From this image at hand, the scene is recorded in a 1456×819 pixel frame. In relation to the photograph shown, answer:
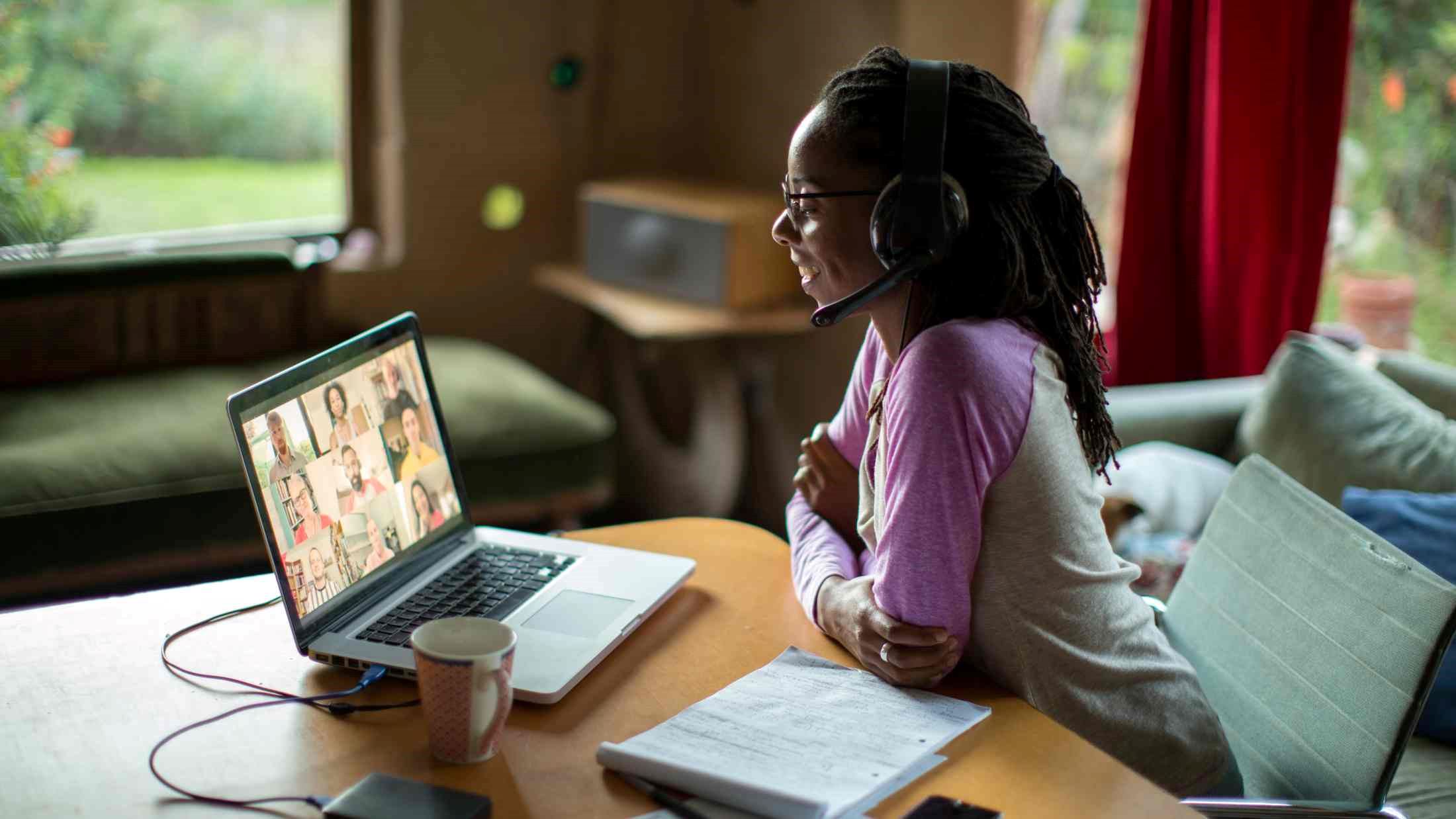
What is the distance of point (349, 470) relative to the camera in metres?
1.26

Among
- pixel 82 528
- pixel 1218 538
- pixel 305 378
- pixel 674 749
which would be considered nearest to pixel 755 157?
pixel 82 528

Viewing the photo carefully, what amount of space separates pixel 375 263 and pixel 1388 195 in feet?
7.84

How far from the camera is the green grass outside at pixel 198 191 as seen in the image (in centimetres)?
304

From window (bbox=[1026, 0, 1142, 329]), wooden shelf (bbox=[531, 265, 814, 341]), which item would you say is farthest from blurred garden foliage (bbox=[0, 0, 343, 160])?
window (bbox=[1026, 0, 1142, 329])

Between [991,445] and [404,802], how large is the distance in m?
0.55

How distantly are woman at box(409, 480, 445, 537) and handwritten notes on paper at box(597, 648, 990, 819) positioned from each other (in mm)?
391

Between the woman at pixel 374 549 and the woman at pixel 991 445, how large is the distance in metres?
0.42

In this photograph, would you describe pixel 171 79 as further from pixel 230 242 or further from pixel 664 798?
pixel 664 798

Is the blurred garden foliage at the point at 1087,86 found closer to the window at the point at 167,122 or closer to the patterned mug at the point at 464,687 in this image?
the window at the point at 167,122

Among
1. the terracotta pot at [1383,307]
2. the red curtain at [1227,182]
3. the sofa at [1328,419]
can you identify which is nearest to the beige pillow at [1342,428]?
the sofa at [1328,419]

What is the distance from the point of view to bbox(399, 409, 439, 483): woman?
4.43 ft

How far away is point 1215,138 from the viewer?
2.75 metres

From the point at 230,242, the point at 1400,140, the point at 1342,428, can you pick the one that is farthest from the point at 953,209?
the point at 230,242

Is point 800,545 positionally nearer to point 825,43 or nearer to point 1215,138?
point 1215,138
